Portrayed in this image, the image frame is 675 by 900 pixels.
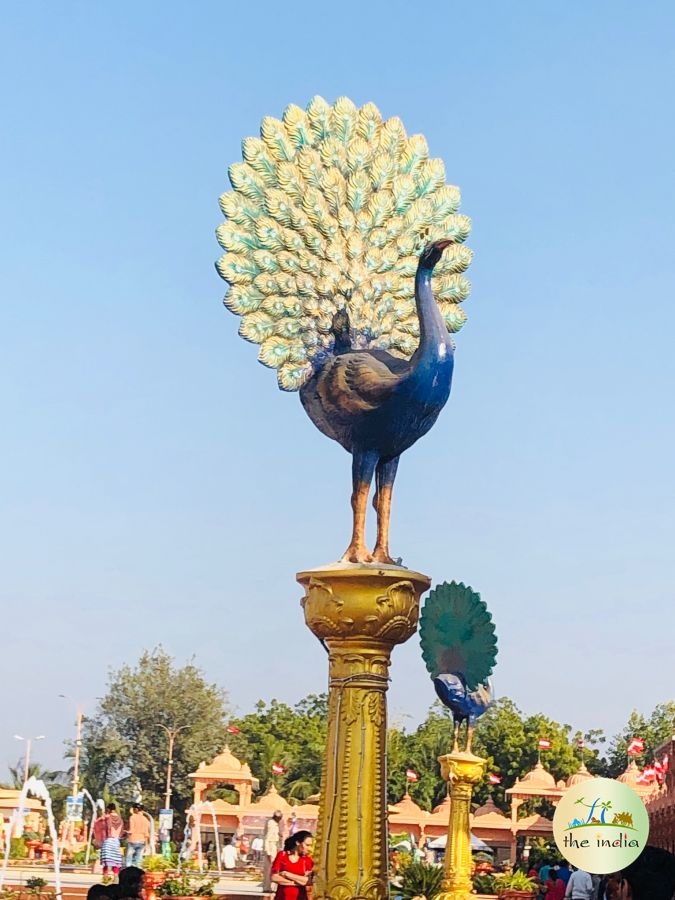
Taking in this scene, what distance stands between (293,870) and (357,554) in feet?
7.54

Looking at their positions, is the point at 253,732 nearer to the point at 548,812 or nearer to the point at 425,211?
the point at 548,812

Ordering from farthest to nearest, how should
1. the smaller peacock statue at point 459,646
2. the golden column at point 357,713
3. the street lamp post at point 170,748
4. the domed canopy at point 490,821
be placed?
the street lamp post at point 170,748 < the domed canopy at point 490,821 < the smaller peacock statue at point 459,646 < the golden column at point 357,713

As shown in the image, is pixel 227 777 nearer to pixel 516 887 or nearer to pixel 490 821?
pixel 490 821

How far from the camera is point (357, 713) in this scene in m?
8.54

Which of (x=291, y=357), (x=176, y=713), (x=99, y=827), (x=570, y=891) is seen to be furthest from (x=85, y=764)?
(x=291, y=357)

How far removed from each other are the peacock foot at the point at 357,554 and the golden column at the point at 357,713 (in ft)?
0.35

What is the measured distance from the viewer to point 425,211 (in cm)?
966

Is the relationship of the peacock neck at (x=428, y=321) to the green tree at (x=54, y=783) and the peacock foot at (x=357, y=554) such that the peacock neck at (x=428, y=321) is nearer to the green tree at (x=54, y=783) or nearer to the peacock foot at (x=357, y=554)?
the peacock foot at (x=357, y=554)

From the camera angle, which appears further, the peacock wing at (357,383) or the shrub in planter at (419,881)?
the shrub in planter at (419,881)

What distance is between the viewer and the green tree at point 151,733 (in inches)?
1817

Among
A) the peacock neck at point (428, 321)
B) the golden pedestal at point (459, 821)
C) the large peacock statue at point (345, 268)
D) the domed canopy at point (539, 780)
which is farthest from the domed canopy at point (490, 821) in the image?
the peacock neck at point (428, 321)

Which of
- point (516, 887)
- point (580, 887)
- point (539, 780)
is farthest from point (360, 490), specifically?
point (539, 780)

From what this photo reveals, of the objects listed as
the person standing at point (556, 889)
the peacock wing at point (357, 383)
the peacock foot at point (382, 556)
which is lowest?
the person standing at point (556, 889)

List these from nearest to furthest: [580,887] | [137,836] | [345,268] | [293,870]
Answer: [293,870], [345,268], [580,887], [137,836]
